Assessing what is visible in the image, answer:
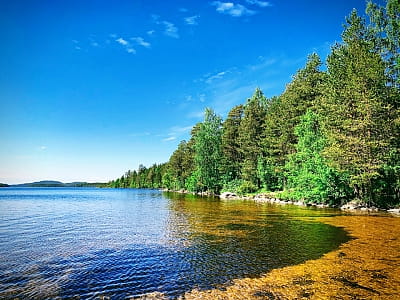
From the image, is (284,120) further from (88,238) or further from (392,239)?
(88,238)

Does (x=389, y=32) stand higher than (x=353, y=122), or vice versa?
(x=389, y=32)

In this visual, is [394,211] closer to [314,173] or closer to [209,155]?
[314,173]

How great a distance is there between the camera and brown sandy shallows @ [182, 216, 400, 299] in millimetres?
8461

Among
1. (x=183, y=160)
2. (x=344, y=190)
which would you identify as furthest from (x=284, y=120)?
(x=183, y=160)

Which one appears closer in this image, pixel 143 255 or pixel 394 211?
pixel 143 255

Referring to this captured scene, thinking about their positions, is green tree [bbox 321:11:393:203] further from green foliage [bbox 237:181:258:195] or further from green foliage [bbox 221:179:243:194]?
green foliage [bbox 221:179:243:194]

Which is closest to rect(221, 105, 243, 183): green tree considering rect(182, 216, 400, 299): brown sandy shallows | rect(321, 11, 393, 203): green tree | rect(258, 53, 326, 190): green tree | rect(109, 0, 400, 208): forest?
rect(258, 53, 326, 190): green tree

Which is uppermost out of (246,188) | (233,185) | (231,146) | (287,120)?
(287,120)

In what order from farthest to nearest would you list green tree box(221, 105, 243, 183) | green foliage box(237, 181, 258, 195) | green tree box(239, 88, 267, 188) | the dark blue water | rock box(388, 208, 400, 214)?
green tree box(221, 105, 243, 183) → green tree box(239, 88, 267, 188) → green foliage box(237, 181, 258, 195) → rock box(388, 208, 400, 214) → the dark blue water

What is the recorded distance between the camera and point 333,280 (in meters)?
9.66

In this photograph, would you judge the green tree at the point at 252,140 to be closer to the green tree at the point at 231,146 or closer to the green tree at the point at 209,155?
the green tree at the point at 231,146

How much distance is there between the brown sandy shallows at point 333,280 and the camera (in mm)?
8461

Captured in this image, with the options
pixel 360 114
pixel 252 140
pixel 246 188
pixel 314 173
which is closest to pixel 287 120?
pixel 252 140

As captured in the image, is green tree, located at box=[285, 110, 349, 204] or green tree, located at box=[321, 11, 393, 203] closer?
green tree, located at box=[321, 11, 393, 203]
